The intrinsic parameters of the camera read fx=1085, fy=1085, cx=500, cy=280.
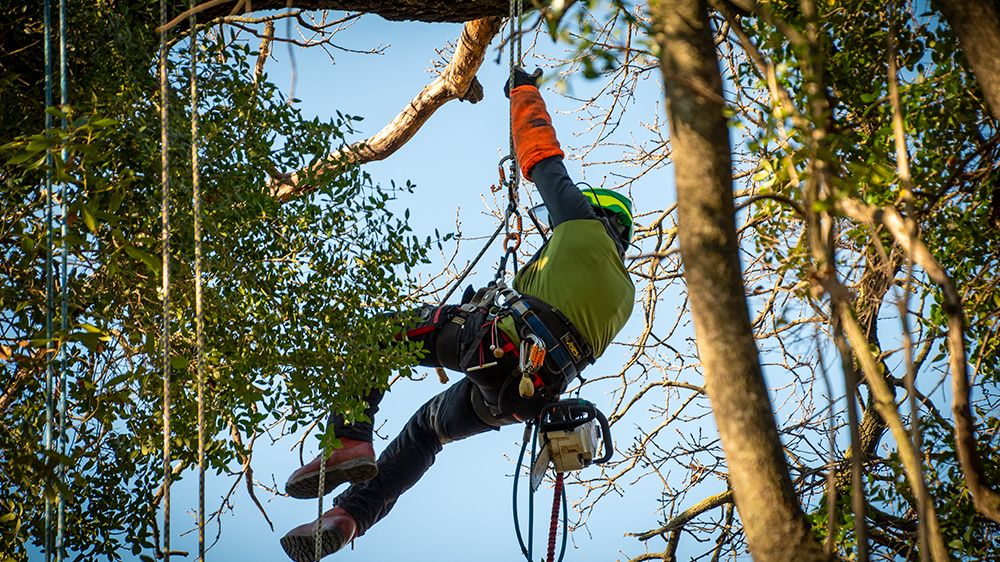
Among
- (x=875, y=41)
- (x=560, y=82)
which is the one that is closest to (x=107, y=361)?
(x=560, y=82)

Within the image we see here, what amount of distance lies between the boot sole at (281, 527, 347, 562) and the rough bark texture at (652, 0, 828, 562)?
98.5 inches

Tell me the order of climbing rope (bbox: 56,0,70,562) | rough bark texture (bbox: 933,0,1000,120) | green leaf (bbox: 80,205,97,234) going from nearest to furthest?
rough bark texture (bbox: 933,0,1000,120) → green leaf (bbox: 80,205,97,234) → climbing rope (bbox: 56,0,70,562)

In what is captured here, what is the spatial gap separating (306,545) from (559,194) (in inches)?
67.6

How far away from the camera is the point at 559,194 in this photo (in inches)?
174

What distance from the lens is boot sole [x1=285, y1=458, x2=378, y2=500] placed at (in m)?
4.15

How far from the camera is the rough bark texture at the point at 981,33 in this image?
2.47 m

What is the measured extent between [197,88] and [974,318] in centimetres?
280

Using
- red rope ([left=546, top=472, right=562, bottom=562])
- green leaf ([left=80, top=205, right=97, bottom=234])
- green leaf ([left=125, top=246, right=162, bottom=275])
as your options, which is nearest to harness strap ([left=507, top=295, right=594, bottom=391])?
red rope ([left=546, top=472, right=562, bottom=562])

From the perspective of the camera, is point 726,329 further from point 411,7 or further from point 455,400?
point 411,7

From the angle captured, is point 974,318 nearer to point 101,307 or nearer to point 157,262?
point 157,262

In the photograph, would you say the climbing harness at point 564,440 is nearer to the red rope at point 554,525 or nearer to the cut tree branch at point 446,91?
the red rope at point 554,525

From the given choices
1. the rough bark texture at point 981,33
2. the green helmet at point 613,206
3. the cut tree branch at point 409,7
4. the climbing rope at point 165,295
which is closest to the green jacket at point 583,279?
the green helmet at point 613,206

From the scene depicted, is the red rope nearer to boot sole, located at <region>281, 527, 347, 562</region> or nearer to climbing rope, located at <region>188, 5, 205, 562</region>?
boot sole, located at <region>281, 527, 347, 562</region>

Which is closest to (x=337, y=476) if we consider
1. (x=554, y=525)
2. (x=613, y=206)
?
(x=554, y=525)
